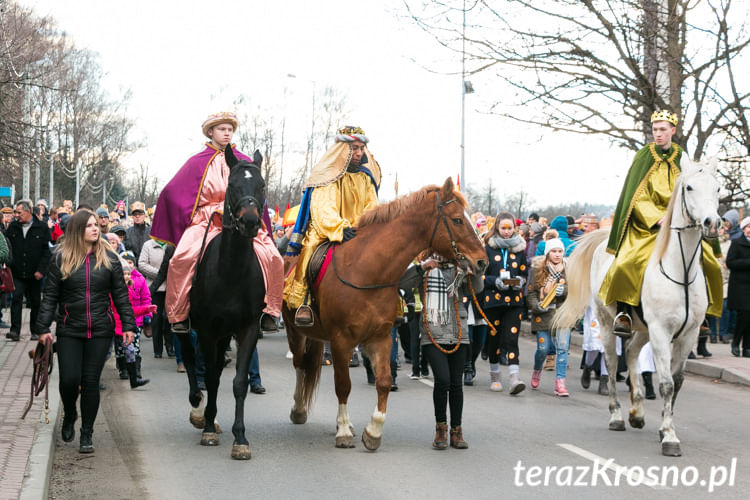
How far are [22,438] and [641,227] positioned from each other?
20.0 feet

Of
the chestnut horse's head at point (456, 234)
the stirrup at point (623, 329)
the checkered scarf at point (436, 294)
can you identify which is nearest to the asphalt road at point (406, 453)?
the stirrup at point (623, 329)

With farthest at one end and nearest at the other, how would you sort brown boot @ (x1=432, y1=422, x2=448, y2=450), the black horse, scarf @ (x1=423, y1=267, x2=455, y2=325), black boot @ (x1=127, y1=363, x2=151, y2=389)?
black boot @ (x1=127, y1=363, x2=151, y2=389) < scarf @ (x1=423, y1=267, x2=455, y2=325) < brown boot @ (x1=432, y1=422, x2=448, y2=450) < the black horse

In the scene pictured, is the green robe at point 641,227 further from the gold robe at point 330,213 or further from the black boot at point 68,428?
the black boot at point 68,428

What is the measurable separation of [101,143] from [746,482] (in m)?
61.9

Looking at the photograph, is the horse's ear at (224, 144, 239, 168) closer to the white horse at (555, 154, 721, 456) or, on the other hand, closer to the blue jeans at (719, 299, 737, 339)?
the white horse at (555, 154, 721, 456)

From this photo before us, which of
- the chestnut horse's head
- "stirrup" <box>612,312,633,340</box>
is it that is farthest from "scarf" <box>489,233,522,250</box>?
the chestnut horse's head

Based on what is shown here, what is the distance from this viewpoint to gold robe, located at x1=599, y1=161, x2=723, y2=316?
A: 9695mm

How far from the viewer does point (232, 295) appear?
852 cm

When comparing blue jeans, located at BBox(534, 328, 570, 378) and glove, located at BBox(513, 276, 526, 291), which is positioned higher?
glove, located at BBox(513, 276, 526, 291)

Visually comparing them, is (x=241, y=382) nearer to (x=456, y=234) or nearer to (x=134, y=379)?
(x=456, y=234)

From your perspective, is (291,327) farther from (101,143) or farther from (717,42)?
(101,143)

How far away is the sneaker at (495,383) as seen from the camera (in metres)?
12.8

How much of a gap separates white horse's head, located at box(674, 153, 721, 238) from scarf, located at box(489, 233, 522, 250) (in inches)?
148

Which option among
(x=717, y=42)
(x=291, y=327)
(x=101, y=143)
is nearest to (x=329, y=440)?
(x=291, y=327)
